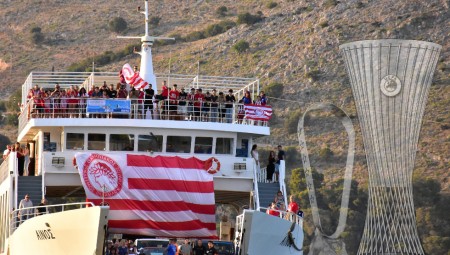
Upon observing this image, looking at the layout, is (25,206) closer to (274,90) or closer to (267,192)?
(267,192)

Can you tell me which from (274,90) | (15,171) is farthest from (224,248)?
(274,90)

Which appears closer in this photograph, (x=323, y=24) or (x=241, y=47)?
(x=241, y=47)

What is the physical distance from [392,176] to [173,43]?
5740 cm

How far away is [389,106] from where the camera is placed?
11112cm

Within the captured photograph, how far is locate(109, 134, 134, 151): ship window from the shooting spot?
44500 mm

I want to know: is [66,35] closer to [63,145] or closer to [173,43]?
[173,43]

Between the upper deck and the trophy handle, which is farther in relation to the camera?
the trophy handle

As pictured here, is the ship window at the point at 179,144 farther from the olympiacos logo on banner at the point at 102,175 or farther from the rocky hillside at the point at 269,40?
the rocky hillside at the point at 269,40

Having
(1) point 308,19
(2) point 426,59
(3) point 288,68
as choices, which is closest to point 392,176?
(2) point 426,59

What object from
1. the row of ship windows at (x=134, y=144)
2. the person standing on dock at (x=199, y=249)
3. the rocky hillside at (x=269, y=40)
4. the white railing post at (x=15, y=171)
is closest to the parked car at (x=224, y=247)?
the person standing on dock at (x=199, y=249)

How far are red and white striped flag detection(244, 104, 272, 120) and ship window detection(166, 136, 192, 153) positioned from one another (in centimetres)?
272

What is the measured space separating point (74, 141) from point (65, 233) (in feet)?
17.5

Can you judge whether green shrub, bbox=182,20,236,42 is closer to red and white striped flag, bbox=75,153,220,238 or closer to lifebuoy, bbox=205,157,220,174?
lifebuoy, bbox=205,157,220,174

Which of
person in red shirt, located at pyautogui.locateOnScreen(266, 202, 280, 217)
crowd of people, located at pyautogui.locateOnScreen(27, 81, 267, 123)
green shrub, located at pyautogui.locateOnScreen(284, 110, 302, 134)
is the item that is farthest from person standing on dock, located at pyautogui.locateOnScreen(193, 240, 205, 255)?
green shrub, located at pyautogui.locateOnScreen(284, 110, 302, 134)
